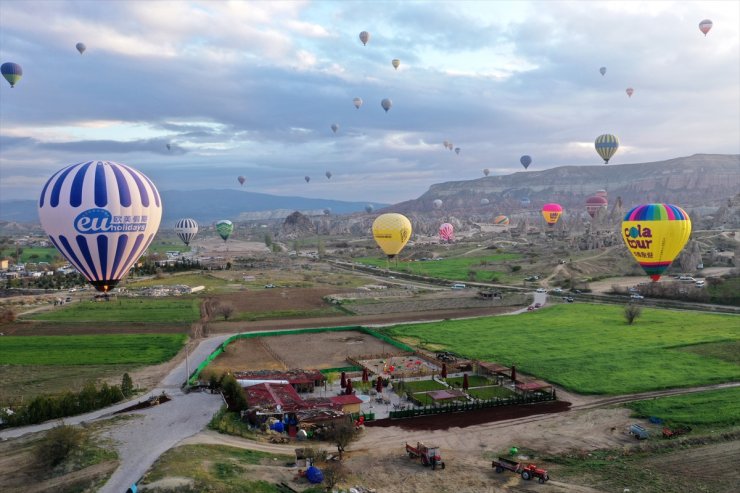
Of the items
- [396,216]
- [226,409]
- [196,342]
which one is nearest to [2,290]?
[196,342]

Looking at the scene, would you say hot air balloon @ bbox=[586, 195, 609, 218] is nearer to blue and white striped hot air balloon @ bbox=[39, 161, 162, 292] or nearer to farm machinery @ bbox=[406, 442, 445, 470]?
blue and white striped hot air balloon @ bbox=[39, 161, 162, 292]

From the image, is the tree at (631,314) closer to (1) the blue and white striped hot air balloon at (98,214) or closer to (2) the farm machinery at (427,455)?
(2) the farm machinery at (427,455)

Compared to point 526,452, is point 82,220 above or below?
above

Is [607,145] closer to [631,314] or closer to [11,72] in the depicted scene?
[631,314]

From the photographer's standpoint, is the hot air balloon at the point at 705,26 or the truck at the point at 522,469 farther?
the hot air balloon at the point at 705,26

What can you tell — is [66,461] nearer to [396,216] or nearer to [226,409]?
[226,409]

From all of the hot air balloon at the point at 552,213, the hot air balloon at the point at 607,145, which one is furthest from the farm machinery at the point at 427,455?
the hot air balloon at the point at 552,213
